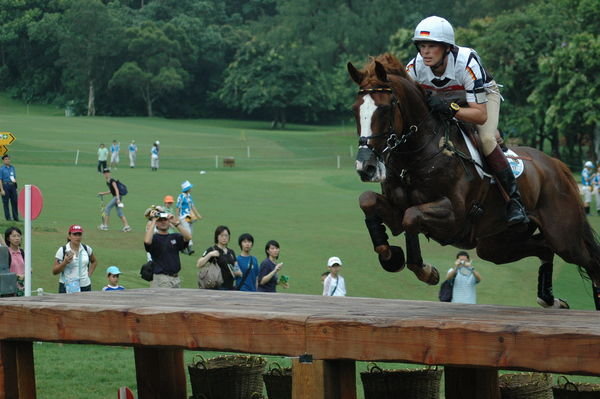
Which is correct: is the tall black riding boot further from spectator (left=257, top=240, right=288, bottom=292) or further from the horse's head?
spectator (left=257, top=240, right=288, bottom=292)

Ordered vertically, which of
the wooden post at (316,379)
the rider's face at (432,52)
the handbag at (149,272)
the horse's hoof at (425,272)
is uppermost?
the rider's face at (432,52)

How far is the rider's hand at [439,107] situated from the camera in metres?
7.91

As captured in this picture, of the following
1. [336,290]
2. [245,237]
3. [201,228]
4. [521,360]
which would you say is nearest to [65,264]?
[245,237]

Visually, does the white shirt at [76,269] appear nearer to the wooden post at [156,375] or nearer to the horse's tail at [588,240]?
the wooden post at [156,375]

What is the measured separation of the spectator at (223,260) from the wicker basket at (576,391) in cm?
600

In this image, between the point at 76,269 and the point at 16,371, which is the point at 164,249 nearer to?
the point at 76,269

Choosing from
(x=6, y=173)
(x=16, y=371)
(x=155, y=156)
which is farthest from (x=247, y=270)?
(x=155, y=156)

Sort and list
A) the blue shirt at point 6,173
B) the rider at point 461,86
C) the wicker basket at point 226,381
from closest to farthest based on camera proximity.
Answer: the rider at point 461,86 < the wicker basket at point 226,381 < the blue shirt at point 6,173

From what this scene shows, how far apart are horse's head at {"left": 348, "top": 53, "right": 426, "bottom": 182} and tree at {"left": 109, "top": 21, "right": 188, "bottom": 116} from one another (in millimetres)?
75716

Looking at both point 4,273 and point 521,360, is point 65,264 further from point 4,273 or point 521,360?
point 521,360

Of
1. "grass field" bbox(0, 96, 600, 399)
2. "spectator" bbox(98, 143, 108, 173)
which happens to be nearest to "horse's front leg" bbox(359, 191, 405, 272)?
"grass field" bbox(0, 96, 600, 399)

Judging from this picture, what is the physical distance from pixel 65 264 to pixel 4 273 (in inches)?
134

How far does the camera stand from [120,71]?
267ft

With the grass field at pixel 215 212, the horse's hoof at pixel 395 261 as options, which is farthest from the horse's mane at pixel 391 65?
→ the grass field at pixel 215 212
